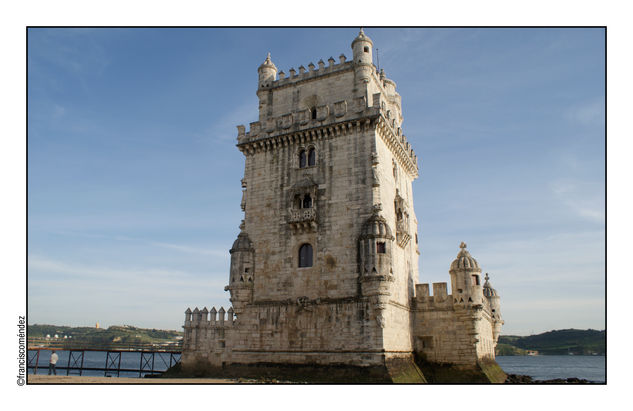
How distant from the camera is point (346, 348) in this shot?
27.0 meters

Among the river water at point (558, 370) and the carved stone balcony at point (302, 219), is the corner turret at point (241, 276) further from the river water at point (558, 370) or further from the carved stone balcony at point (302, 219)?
the river water at point (558, 370)

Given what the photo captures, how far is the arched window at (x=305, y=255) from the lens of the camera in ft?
99.0

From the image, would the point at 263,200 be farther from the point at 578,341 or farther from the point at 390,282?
the point at 578,341

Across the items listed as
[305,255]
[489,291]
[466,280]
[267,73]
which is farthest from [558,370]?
[267,73]

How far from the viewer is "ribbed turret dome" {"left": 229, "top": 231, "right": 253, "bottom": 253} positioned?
1241 inches

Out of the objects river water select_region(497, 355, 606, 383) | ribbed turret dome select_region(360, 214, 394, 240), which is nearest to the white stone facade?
ribbed turret dome select_region(360, 214, 394, 240)

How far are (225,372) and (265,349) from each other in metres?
3.48

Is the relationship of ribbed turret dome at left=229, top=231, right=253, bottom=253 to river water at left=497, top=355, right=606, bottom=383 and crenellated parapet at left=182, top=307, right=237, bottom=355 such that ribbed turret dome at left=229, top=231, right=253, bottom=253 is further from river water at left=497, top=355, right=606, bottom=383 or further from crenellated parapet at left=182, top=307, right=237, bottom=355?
river water at left=497, top=355, right=606, bottom=383

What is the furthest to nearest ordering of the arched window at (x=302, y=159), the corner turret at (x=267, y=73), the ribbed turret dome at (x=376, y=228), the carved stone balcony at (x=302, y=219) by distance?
the corner turret at (x=267, y=73) < the arched window at (x=302, y=159) < the carved stone balcony at (x=302, y=219) < the ribbed turret dome at (x=376, y=228)

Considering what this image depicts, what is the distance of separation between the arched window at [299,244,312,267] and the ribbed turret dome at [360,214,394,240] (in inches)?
155

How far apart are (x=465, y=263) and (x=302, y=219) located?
11.9 m

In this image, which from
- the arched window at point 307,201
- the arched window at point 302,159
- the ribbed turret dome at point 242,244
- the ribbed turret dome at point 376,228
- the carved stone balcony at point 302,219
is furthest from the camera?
the arched window at point 302,159

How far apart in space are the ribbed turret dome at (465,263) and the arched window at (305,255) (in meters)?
10.5

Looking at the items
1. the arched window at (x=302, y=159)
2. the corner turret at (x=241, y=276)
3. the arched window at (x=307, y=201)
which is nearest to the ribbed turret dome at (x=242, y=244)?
the corner turret at (x=241, y=276)
